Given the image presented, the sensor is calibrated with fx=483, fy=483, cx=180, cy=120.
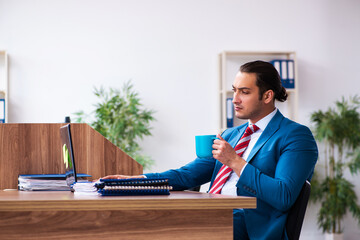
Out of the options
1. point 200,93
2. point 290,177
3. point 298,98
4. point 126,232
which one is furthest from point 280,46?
point 126,232

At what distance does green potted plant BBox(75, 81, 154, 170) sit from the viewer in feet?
15.2

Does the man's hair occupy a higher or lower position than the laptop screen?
higher

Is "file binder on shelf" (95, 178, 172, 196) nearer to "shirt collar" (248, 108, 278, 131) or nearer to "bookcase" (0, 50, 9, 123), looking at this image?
"shirt collar" (248, 108, 278, 131)

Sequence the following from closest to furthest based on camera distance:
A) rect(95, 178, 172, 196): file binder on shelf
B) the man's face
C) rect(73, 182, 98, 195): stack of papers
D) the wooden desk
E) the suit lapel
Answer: the wooden desk
rect(95, 178, 172, 196): file binder on shelf
rect(73, 182, 98, 195): stack of papers
the suit lapel
the man's face

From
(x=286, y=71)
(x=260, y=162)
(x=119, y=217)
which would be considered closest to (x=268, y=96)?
(x=260, y=162)

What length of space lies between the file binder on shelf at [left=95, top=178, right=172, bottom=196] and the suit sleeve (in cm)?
37

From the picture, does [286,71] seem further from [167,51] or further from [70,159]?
[70,159]

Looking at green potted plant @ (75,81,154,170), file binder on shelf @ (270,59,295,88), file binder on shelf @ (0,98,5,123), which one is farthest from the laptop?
file binder on shelf @ (270,59,295,88)

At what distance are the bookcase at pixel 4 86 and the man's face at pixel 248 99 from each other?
127 inches

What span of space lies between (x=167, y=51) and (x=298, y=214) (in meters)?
3.67

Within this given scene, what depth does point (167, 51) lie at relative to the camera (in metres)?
5.15

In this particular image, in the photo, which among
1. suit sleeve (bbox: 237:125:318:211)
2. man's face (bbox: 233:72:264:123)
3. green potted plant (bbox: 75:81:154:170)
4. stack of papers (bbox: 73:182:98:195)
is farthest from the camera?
green potted plant (bbox: 75:81:154:170)

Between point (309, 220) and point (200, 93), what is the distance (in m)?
1.86

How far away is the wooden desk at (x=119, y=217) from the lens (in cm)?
124
